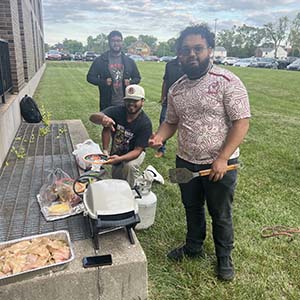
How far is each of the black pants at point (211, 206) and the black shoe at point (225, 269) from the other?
0.04m

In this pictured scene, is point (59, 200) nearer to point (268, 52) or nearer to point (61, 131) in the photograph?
point (61, 131)

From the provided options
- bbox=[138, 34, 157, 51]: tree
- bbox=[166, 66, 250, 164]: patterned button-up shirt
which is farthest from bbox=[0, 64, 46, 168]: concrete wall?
bbox=[138, 34, 157, 51]: tree

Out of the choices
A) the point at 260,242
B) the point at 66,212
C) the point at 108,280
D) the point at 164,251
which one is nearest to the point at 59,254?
the point at 108,280

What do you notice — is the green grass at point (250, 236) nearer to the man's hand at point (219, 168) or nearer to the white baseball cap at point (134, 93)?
the man's hand at point (219, 168)

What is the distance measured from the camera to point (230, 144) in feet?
6.66

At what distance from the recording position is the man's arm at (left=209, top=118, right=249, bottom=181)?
202cm

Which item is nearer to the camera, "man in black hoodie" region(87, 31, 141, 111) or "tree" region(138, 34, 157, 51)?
"man in black hoodie" region(87, 31, 141, 111)

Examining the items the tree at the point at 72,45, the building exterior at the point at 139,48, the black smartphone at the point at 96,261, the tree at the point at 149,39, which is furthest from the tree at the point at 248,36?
the black smartphone at the point at 96,261

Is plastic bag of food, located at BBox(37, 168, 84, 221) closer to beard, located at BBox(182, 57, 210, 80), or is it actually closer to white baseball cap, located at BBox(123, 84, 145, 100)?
white baseball cap, located at BBox(123, 84, 145, 100)

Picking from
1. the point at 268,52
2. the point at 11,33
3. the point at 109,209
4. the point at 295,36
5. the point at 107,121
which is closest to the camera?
the point at 109,209

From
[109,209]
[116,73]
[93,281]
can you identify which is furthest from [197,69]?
[116,73]

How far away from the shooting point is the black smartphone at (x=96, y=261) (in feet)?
6.77

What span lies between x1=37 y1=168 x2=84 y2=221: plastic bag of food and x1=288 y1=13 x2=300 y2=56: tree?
6804 centimetres

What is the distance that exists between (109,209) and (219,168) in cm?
77
